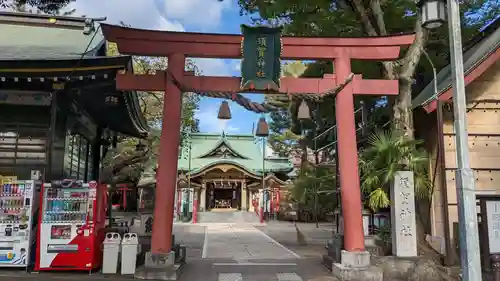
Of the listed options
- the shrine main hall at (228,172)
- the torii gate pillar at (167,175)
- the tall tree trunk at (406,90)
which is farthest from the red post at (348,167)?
the shrine main hall at (228,172)

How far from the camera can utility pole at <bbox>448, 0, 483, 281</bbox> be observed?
638 cm

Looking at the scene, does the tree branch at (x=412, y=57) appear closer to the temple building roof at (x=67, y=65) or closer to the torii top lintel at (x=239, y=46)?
the torii top lintel at (x=239, y=46)

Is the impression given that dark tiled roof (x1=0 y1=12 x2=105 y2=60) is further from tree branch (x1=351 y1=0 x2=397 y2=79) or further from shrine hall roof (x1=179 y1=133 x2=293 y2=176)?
shrine hall roof (x1=179 y1=133 x2=293 y2=176)

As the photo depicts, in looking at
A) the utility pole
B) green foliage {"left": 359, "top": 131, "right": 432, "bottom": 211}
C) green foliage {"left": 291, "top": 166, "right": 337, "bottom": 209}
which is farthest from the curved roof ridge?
the utility pole

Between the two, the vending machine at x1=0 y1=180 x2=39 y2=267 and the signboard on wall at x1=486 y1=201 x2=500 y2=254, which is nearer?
the vending machine at x1=0 y1=180 x2=39 y2=267

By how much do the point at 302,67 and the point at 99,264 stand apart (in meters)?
17.2

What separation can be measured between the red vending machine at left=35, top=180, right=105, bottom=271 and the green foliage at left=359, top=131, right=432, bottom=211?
267 inches

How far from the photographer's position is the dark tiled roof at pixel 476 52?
11.1 metres

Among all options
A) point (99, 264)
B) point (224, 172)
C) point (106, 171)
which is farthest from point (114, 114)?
point (224, 172)

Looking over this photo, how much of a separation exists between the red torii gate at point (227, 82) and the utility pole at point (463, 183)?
10.4ft

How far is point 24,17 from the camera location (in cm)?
1360

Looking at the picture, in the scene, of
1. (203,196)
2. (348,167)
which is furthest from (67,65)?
(203,196)

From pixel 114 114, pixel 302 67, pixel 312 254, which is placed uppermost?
pixel 302 67

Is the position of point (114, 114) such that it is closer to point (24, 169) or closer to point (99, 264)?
point (24, 169)
